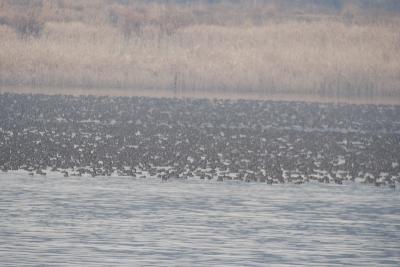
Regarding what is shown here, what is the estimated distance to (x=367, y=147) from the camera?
3378cm

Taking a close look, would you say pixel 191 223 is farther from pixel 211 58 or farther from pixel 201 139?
pixel 211 58

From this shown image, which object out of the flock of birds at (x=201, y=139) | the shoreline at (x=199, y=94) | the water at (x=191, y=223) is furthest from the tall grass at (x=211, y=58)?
the water at (x=191, y=223)

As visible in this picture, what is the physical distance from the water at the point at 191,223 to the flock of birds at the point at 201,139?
154 cm

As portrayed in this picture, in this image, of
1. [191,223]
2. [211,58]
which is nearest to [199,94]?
[211,58]

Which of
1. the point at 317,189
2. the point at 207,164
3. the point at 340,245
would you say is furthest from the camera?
the point at 207,164

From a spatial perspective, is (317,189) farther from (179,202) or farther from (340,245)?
(340,245)

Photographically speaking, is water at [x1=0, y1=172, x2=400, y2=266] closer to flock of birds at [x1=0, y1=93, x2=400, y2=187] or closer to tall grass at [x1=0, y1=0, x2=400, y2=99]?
flock of birds at [x1=0, y1=93, x2=400, y2=187]

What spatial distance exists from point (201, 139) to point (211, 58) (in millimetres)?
19576

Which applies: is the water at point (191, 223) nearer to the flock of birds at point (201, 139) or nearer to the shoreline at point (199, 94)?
the flock of birds at point (201, 139)

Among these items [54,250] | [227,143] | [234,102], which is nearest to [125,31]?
[234,102]

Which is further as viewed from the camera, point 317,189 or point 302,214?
point 317,189

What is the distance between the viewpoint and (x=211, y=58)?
53.5m

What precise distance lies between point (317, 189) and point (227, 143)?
833cm

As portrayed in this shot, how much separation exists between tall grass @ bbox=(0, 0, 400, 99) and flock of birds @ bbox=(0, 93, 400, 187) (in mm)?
3661
